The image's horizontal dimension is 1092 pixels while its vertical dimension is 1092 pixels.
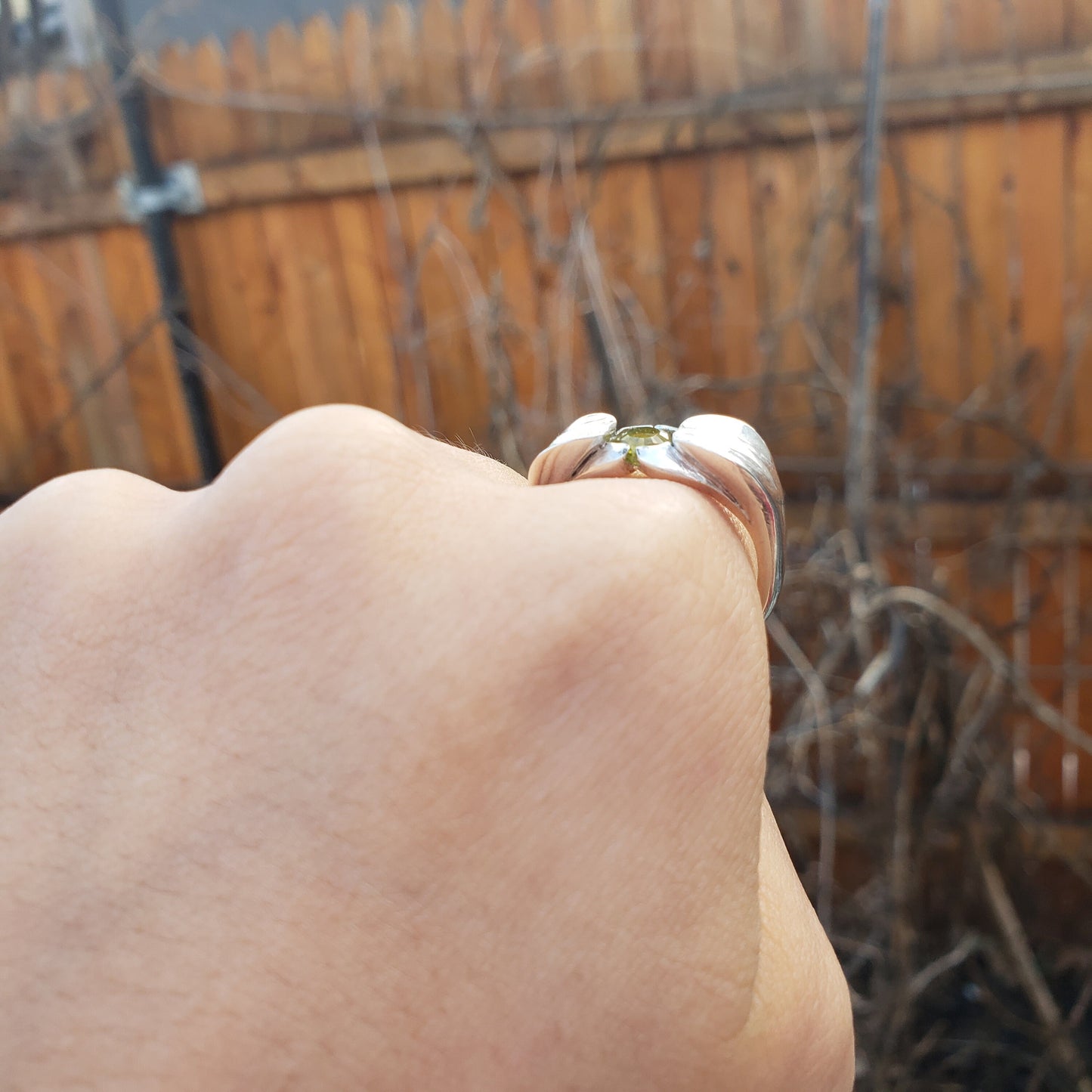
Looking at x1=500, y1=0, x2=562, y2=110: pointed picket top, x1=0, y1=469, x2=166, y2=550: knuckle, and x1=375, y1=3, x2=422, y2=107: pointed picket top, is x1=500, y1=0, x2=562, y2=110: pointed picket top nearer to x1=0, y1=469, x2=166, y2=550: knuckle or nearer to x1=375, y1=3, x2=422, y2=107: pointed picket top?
x1=375, y1=3, x2=422, y2=107: pointed picket top

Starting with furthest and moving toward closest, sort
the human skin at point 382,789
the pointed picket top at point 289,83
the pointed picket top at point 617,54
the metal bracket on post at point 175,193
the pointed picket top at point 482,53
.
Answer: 1. the metal bracket on post at point 175,193
2. the pointed picket top at point 289,83
3. the pointed picket top at point 482,53
4. the pointed picket top at point 617,54
5. the human skin at point 382,789

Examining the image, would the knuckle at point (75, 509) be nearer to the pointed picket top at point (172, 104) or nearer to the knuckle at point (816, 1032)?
the knuckle at point (816, 1032)

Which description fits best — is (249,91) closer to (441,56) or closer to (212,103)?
(212,103)

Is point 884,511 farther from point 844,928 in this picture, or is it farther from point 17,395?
point 17,395

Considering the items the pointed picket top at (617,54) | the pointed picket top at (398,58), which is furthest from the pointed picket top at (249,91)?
the pointed picket top at (617,54)

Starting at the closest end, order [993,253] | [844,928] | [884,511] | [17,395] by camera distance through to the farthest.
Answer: [844,928]
[993,253]
[884,511]
[17,395]

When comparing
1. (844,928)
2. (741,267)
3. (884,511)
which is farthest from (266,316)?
(844,928)

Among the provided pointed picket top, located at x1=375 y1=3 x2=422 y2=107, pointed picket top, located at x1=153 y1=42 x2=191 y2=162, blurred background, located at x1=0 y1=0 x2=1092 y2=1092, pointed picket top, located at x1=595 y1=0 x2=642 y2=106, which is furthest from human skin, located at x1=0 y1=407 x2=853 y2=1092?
pointed picket top, located at x1=153 y1=42 x2=191 y2=162

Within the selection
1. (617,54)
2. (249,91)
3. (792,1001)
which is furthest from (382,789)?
(249,91)
